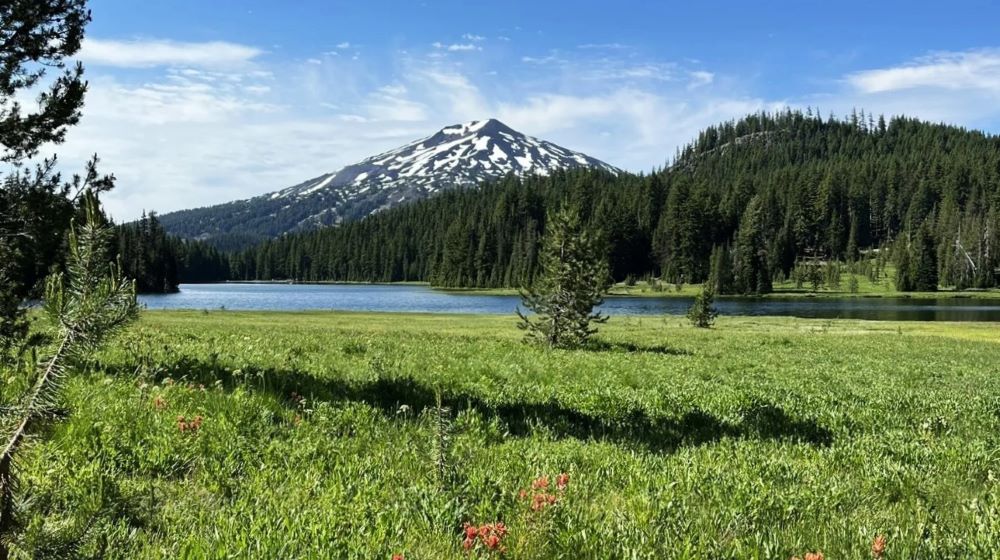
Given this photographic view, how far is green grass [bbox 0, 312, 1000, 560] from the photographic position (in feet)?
15.1

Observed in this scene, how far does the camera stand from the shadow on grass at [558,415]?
916cm

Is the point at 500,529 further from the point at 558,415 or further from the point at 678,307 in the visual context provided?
the point at 678,307

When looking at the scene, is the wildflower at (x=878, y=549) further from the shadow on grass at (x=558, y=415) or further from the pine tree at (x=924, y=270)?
the pine tree at (x=924, y=270)

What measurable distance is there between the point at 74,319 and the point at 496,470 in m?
5.06

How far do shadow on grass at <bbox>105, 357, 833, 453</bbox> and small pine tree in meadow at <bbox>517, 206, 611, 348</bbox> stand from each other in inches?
839

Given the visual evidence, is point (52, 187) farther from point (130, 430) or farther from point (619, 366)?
point (619, 366)

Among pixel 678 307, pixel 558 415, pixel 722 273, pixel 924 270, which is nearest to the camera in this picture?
pixel 558 415

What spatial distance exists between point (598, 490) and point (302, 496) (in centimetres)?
273

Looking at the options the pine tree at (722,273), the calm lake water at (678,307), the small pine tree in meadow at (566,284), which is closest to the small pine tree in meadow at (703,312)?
the small pine tree in meadow at (566,284)

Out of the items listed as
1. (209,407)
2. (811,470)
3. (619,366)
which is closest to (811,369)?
(619,366)

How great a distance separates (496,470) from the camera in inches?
261

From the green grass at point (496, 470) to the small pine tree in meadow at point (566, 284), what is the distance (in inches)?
794

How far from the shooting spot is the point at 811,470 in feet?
23.3

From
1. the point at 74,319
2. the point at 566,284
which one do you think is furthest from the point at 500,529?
the point at 566,284
